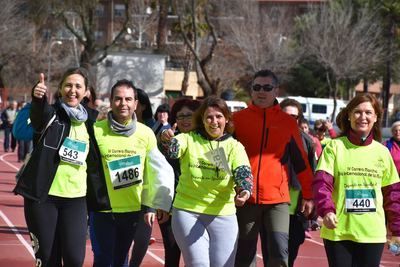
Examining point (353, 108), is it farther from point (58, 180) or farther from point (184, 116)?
point (58, 180)

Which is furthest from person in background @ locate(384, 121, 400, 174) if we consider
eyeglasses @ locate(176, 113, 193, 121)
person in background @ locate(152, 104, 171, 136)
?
eyeglasses @ locate(176, 113, 193, 121)

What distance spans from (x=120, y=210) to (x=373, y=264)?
2018 mm

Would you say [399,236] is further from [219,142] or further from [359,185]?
[219,142]

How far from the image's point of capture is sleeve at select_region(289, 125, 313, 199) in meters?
7.76

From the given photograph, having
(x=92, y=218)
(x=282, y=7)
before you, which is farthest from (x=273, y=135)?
(x=282, y=7)

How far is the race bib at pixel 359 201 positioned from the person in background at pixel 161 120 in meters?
2.92

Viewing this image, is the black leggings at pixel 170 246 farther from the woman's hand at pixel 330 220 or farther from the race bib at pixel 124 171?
the woman's hand at pixel 330 220

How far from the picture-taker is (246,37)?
6097cm

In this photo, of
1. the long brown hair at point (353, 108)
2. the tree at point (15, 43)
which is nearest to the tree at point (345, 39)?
the tree at point (15, 43)

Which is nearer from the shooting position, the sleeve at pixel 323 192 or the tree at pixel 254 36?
the sleeve at pixel 323 192

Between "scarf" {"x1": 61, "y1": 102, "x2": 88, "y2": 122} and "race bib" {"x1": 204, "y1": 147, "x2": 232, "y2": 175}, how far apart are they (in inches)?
38.7

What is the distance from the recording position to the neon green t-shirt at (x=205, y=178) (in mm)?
7023

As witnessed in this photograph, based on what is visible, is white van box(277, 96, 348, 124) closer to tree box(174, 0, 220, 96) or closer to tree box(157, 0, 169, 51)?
tree box(174, 0, 220, 96)

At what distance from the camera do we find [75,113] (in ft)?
22.6
